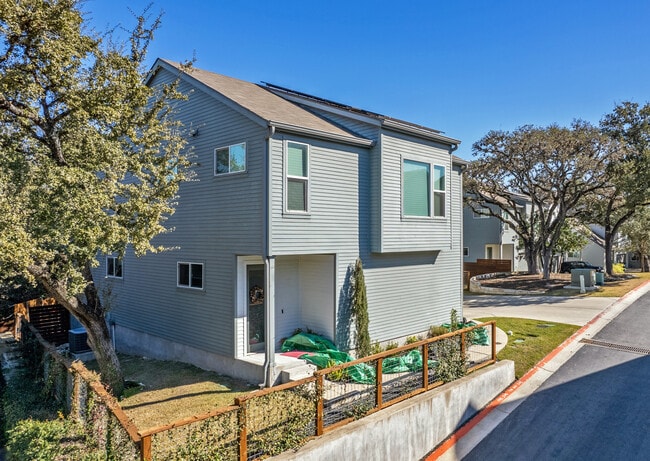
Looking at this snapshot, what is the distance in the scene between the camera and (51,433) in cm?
576

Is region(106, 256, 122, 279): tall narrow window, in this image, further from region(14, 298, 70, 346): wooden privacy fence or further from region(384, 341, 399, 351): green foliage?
region(384, 341, 399, 351): green foliage

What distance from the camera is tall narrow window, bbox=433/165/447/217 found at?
11.7m

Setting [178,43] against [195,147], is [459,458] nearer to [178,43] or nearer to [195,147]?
[195,147]

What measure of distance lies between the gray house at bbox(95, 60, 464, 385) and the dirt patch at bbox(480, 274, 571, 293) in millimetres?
12957

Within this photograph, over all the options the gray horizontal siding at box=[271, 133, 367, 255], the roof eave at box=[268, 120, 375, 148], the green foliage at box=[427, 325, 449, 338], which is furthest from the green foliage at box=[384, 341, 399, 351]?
the roof eave at box=[268, 120, 375, 148]

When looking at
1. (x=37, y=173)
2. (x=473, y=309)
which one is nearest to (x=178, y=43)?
(x=37, y=173)

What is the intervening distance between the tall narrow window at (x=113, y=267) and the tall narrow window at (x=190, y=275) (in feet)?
11.7

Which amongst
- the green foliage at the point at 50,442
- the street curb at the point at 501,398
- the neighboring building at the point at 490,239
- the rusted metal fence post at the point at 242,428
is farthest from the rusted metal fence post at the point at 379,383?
the neighboring building at the point at 490,239

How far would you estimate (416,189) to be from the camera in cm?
1123

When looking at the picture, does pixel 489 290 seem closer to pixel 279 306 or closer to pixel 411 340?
pixel 411 340

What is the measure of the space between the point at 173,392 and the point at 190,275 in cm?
301

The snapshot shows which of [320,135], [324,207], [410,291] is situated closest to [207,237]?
[324,207]

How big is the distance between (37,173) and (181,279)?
474cm

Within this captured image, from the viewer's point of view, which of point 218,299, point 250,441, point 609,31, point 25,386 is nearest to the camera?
point 250,441
